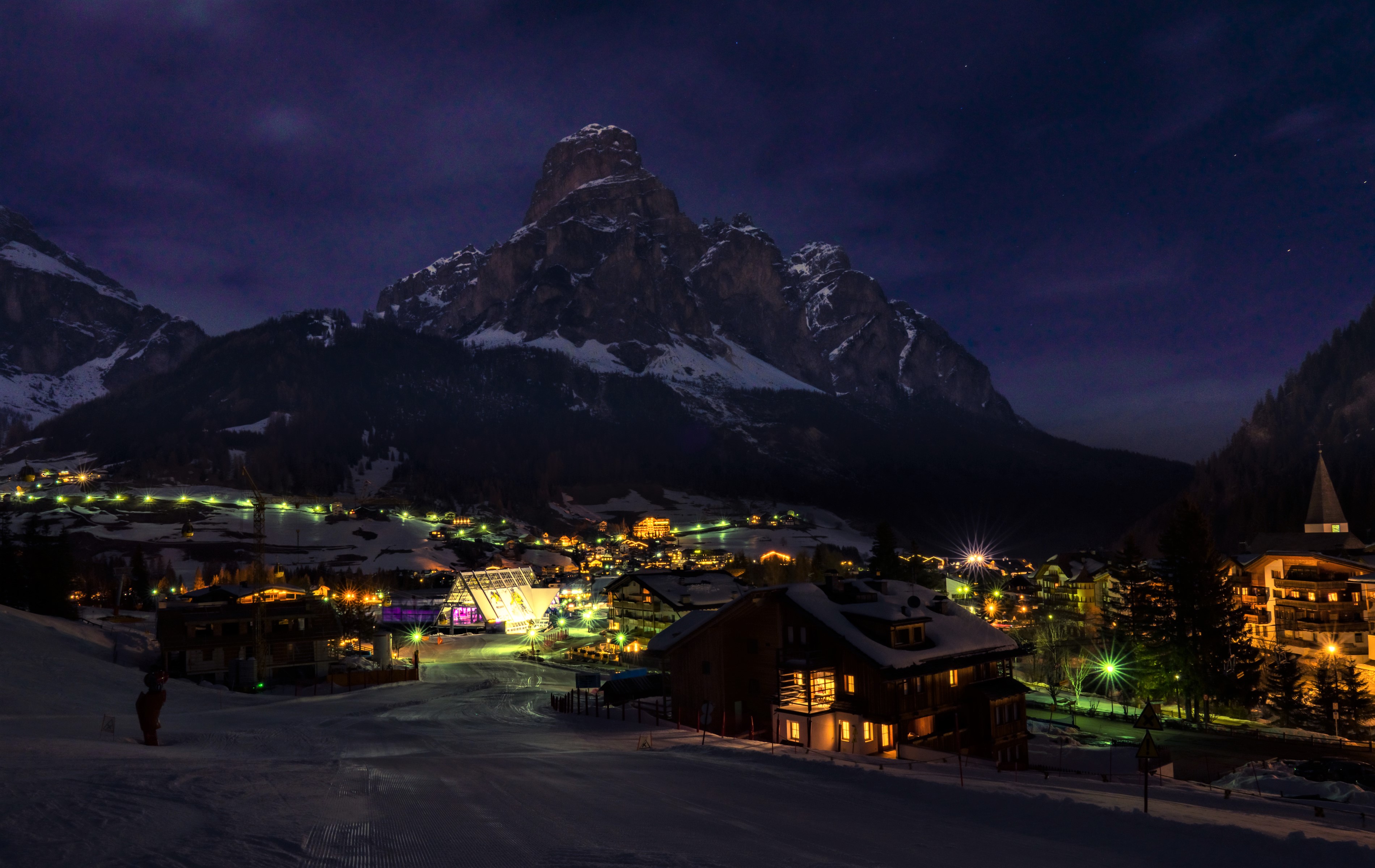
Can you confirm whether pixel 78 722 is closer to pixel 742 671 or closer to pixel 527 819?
pixel 527 819

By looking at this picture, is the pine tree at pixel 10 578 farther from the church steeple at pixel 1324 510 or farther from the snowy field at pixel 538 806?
the church steeple at pixel 1324 510

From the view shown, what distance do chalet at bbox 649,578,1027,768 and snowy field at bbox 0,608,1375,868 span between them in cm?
441

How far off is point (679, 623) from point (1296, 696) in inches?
1702

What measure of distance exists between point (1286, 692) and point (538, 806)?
54.4 m

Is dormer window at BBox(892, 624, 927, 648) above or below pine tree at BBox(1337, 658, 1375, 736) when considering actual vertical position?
above

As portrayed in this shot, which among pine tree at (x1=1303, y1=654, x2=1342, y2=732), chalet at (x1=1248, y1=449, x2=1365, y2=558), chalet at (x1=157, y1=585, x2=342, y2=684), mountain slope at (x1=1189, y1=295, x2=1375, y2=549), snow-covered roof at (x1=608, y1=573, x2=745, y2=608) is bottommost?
pine tree at (x1=1303, y1=654, x2=1342, y2=732)

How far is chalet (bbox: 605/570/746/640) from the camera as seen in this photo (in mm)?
69312

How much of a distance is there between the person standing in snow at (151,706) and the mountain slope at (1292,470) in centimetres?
11724

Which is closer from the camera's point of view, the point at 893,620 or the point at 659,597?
the point at 893,620

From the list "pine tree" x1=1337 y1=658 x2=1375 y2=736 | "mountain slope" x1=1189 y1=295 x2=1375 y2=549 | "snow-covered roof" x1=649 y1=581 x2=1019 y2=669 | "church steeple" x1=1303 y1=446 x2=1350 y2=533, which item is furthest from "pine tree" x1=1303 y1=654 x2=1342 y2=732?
"mountain slope" x1=1189 y1=295 x2=1375 y2=549

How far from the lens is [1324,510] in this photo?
82688 mm

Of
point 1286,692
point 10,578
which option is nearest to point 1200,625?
point 1286,692

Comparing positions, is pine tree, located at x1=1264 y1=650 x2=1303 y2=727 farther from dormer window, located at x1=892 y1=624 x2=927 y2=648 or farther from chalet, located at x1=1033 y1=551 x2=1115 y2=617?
dormer window, located at x1=892 y1=624 x2=927 y2=648

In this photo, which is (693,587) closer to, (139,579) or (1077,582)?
(1077,582)
